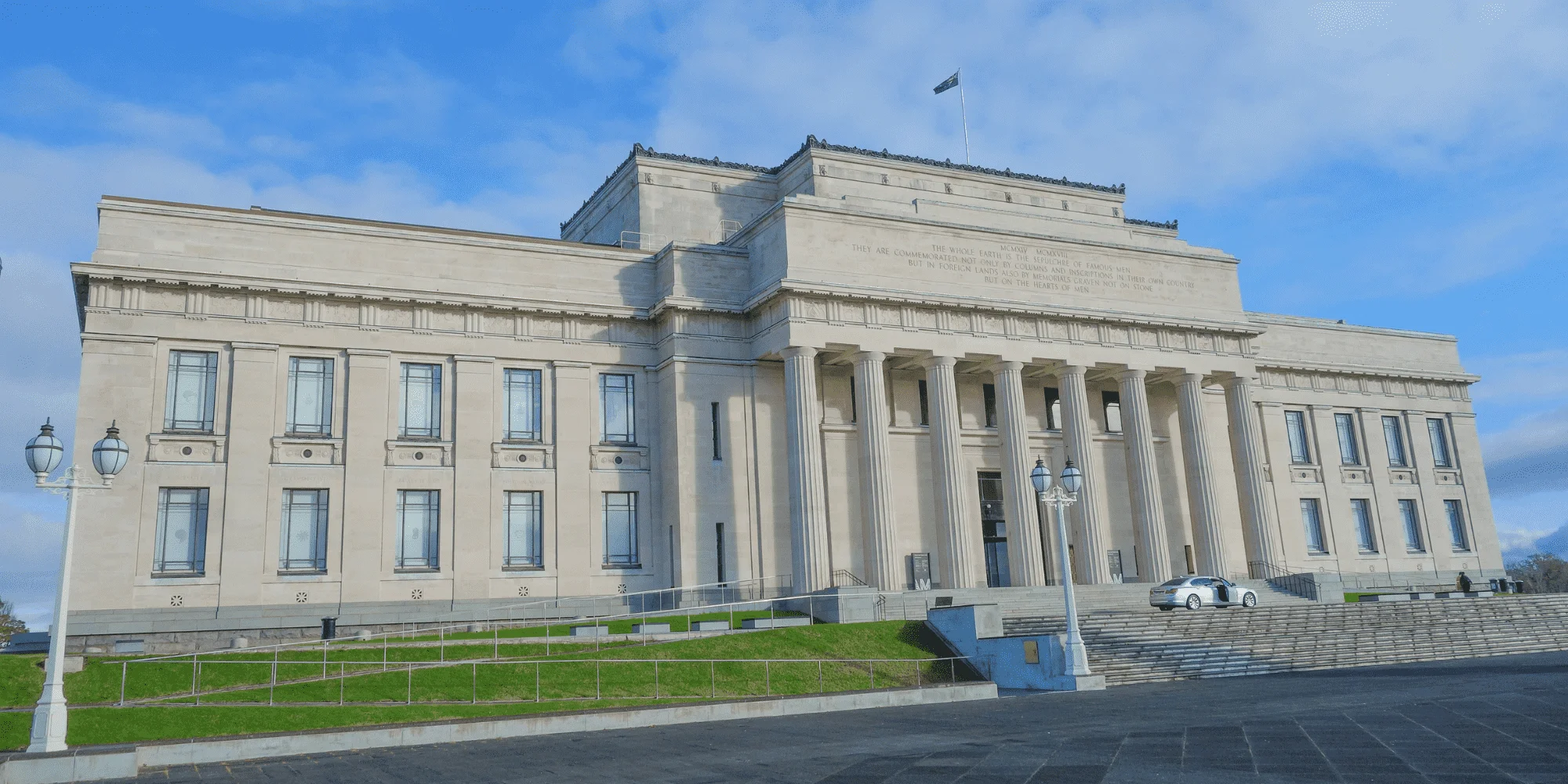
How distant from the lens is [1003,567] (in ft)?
153

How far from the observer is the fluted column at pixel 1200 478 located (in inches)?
1807

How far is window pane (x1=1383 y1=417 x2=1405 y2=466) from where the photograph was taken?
58.4 meters

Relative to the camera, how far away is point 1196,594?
125 feet

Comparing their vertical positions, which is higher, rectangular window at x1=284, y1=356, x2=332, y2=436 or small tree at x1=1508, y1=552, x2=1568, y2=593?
rectangular window at x1=284, y1=356, x2=332, y2=436

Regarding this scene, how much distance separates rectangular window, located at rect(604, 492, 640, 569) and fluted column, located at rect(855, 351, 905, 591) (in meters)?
8.34

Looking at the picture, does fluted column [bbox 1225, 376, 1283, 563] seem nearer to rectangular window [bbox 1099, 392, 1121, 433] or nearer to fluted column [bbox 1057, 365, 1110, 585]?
rectangular window [bbox 1099, 392, 1121, 433]

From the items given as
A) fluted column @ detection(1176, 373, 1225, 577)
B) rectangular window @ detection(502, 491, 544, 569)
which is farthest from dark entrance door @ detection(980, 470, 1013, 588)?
rectangular window @ detection(502, 491, 544, 569)

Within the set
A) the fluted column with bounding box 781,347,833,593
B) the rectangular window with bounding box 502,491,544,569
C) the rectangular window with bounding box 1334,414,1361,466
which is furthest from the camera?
the rectangular window with bounding box 1334,414,1361,466

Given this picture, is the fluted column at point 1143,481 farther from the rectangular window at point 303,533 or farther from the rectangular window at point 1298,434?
the rectangular window at point 303,533

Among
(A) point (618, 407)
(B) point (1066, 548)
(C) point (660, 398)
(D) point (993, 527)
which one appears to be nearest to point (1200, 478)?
(D) point (993, 527)

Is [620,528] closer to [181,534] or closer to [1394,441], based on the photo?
[181,534]

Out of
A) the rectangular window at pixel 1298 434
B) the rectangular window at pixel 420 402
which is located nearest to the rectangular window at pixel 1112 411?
the rectangular window at pixel 1298 434

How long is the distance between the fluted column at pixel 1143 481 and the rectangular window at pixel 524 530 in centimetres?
2322

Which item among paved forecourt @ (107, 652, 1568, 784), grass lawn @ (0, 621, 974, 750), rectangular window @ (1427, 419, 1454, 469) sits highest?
rectangular window @ (1427, 419, 1454, 469)
